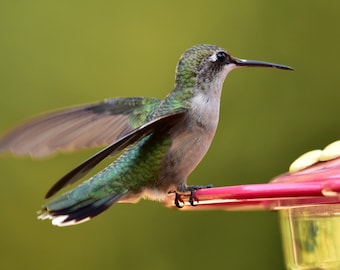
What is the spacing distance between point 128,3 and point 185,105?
1.96 m

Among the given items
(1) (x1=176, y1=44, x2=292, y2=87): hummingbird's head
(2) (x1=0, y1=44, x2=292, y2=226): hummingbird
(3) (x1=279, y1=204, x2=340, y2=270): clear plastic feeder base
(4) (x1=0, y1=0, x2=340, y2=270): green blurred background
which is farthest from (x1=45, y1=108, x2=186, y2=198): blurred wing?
(4) (x1=0, y1=0, x2=340, y2=270): green blurred background

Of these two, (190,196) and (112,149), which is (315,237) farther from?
(112,149)

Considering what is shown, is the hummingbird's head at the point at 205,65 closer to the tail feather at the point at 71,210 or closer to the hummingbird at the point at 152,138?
the hummingbird at the point at 152,138

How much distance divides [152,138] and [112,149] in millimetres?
416

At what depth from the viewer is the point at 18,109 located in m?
3.72

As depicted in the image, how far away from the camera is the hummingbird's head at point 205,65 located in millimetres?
1970

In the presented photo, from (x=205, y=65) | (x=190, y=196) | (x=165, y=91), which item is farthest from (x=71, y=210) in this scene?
(x=165, y=91)

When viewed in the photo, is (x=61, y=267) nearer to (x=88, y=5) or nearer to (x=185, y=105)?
(x=88, y=5)

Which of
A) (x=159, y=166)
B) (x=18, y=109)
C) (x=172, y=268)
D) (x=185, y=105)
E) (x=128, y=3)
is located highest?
(x=128, y=3)

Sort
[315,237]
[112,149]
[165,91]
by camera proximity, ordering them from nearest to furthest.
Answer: [112,149] < [315,237] < [165,91]

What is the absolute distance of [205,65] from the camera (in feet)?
6.58

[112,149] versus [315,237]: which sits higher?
[112,149]

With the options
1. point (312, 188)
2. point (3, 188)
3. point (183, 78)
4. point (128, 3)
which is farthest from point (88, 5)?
point (312, 188)

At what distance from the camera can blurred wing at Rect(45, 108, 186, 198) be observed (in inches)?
59.6
